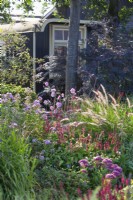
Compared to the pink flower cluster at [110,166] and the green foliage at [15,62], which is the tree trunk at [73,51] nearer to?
the green foliage at [15,62]

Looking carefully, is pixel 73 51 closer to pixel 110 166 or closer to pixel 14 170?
pixel 14 170

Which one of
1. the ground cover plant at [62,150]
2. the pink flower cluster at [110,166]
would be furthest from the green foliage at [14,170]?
the pink flower cluster at [110,166]

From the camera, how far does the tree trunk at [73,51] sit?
1141cm

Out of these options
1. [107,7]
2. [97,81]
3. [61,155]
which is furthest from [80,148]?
[107,7]

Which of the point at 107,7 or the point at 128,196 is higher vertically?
the point at 107,7

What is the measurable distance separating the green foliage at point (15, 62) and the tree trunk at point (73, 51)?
2758 mm

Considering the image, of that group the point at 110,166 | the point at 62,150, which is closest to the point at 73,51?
the point at 62,150

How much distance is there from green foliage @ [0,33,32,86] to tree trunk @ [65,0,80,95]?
276cm

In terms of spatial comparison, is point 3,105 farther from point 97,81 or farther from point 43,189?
point 97,81

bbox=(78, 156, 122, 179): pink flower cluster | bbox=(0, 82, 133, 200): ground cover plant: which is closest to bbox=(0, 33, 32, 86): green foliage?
bbox=(0, 82, 133, 200): ground cover plant

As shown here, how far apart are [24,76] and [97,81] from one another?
409cm

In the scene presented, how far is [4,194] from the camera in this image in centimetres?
468

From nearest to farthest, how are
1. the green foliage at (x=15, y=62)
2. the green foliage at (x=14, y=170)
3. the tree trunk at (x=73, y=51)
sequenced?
the green foliage at (x=14, y=170), the tree trunk at (x=73, y=51), the green foliage at (x=15, y=62)

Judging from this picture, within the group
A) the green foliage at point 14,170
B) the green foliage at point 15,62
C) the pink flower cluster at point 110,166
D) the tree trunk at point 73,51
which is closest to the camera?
the pink flower cluster at point 110,166
